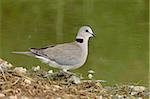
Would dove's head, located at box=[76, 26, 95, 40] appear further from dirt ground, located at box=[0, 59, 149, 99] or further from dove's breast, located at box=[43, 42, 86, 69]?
dirt ground, located at box=[0, 59, 149, 99]

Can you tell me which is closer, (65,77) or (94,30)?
(65,77)

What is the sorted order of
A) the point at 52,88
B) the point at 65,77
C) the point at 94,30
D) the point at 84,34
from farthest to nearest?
the point at 94,30 < the point at 84,34 < the point at 65,77 < the point at 52,88

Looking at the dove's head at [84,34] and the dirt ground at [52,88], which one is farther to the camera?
the dove's head at [84,34]

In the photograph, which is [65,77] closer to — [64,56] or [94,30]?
[64,56]

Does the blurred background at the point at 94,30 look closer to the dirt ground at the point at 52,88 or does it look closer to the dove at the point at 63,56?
the dove at the point at 63,56

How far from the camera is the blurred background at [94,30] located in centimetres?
1077

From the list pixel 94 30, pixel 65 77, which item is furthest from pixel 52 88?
pixel 94 30

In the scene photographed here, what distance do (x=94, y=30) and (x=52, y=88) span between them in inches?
291

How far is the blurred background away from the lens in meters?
10.8

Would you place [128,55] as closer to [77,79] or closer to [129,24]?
[129,24]

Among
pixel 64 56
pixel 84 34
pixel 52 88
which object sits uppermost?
pixel 84 34

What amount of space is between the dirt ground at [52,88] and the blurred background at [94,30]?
1.77 metres

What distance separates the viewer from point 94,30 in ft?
46.2

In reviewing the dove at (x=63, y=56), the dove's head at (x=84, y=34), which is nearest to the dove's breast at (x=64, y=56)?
the dove at (x=63, y=56)
